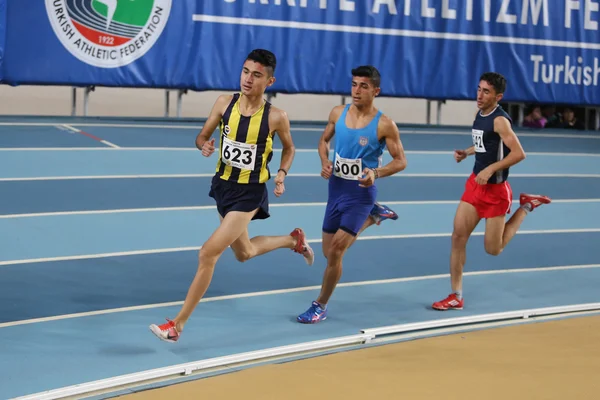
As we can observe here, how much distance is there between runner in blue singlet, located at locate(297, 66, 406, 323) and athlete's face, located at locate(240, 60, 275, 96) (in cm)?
73

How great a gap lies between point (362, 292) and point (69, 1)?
21.1ft

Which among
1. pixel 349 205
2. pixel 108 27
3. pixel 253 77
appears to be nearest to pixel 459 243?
pixel 349 205

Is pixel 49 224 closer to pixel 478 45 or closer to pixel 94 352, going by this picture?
pixel 94 352

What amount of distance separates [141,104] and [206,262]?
1074 centimetres

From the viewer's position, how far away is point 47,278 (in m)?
7.45

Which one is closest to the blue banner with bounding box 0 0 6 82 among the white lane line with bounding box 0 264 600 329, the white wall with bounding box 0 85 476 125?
the white wall with bounding box 0 85 476 125

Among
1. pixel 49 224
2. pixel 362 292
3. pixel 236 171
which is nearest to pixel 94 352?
pixel 236 171

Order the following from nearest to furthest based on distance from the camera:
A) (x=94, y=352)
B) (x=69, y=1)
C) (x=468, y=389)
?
(x=468, y=389), (x=94, y=352), (x=69, y=1)

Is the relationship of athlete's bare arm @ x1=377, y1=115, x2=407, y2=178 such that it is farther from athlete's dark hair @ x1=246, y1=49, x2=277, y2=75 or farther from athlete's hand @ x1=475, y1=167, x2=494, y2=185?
athlete's dark hair @ x1=246, y1=49, x2=277, y2=75

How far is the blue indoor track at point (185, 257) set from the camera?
6.23 m

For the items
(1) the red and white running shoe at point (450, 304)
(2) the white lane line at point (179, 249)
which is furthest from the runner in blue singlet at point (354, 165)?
(2) the white lane line at point (179, 249)

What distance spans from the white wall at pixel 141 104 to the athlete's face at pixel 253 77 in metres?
9.59

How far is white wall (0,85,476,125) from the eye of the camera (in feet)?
51.8

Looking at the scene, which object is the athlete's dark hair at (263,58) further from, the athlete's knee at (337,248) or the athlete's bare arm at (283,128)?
the athlete's knee at (337,248)
